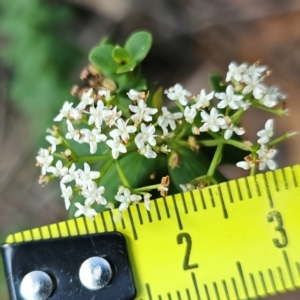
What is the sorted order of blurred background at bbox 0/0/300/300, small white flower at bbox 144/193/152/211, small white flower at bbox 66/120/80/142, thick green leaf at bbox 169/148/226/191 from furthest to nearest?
blurred background at bbox 0/0/300/300 → thick green leaf at bbox 169/148/226/191 → small white flower at bbox 66/120/80/142 → small white flower at bbox 144/193/152/211

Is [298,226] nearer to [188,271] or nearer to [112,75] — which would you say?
[188,271]

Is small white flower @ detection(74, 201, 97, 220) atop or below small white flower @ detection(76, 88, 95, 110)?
below

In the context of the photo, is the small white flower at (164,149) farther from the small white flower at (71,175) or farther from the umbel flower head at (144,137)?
the small white flower at (71,175)

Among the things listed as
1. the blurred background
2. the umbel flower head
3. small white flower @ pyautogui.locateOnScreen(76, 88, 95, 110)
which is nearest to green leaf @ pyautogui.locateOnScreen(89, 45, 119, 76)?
the umbel flower head

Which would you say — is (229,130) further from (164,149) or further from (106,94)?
(106,94)

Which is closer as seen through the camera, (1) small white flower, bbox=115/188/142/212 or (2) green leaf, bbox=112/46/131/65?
(1) small white flower, bbox=115/188/142/212

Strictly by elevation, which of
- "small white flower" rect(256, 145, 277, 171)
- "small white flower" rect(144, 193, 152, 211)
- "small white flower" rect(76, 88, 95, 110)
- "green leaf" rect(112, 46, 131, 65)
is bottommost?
"small white flower" rect(144, 193, 152, 211)

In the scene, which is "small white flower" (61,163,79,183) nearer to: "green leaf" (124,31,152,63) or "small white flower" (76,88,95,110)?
"small white flower" (76,88,95,110)

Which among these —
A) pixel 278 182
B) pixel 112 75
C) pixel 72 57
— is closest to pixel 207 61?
pixel 72 57
